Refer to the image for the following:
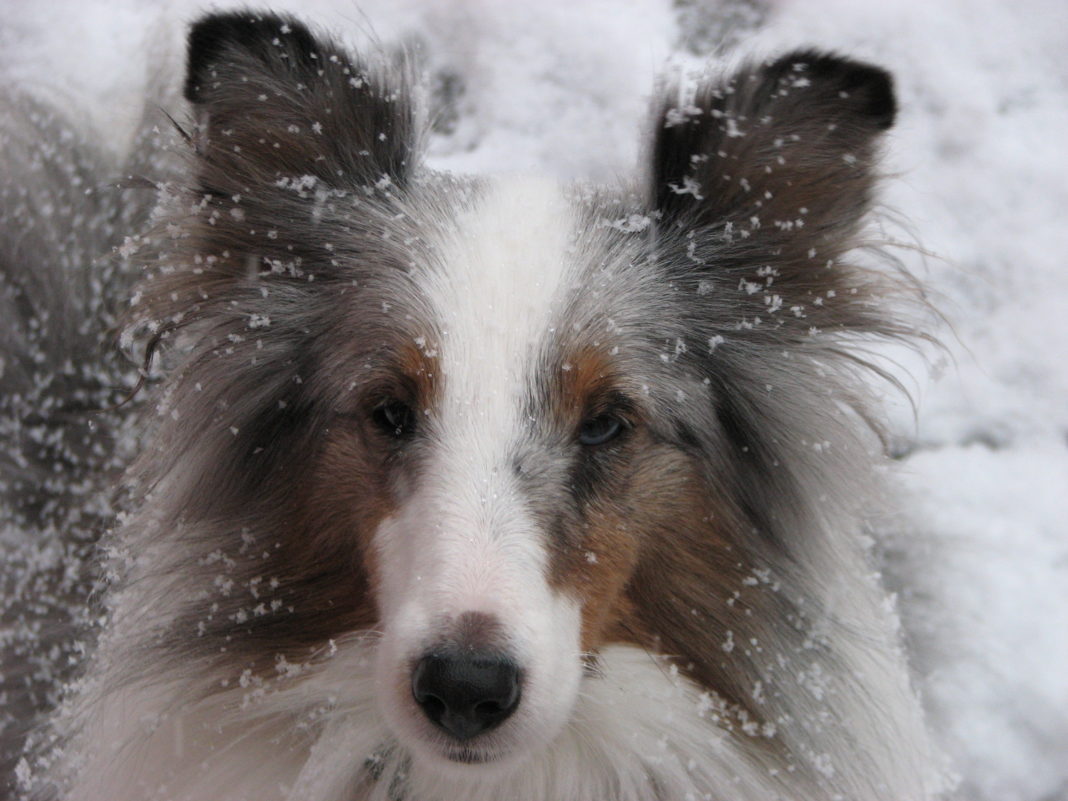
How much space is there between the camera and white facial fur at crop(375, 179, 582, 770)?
1897 millimetres

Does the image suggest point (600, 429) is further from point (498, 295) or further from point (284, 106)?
point (284, 106)

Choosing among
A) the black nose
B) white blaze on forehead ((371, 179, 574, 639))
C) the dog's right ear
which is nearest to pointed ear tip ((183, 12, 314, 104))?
the dog's right ear

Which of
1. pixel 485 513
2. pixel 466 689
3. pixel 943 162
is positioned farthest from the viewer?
pixel 943 162

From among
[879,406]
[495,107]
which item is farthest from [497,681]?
[495,107]

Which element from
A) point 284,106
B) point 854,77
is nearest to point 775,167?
point 854,77

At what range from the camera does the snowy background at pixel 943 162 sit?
3.39 m

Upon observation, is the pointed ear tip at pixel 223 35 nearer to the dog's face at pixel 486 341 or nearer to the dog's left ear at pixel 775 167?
the dog's face at pixel 486 341

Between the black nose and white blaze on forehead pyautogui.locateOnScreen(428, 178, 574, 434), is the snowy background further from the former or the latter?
the black nose

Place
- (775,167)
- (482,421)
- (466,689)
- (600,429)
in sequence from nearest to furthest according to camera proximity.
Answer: (466,689)
(482,421)
(600,429)
(775,167)

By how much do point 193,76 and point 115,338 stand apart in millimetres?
802

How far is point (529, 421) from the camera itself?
212 cm

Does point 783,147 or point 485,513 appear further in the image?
point 783,147

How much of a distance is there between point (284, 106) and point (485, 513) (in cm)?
102

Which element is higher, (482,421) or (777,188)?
(777,188)
